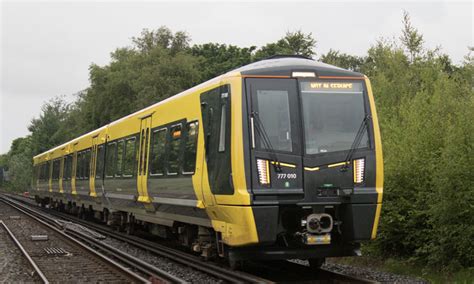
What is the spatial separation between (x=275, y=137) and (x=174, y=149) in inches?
125

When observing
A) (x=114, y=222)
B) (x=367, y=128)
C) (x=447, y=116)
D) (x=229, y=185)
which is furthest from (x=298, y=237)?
(x=114, y=222)

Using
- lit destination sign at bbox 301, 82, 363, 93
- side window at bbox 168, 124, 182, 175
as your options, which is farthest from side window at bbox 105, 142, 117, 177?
lit destination sign at bbox 301, 82, 363, 93

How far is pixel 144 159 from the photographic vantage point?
12609mm

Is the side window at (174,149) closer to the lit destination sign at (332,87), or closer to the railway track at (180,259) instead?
the railway track at (180,259)

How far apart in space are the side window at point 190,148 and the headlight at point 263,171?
6.62 feet

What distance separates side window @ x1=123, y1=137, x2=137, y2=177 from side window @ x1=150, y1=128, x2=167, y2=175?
4.90ft

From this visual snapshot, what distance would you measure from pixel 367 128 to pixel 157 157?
16.2ft

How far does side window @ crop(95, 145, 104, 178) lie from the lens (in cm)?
1736

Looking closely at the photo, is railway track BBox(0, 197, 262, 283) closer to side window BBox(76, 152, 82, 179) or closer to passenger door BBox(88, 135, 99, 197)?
passenger door BBox(88, 135, 99, 197)

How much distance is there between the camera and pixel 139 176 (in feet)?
42.2

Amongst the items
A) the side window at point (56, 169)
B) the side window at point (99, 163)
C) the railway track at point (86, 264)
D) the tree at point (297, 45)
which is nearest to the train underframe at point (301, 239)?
the railway track at point (86, 264)

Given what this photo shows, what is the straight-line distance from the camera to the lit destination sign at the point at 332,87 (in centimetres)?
847

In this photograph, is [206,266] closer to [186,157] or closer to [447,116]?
[186,157]

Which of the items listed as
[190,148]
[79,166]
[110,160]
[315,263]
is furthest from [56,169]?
[315,263]
